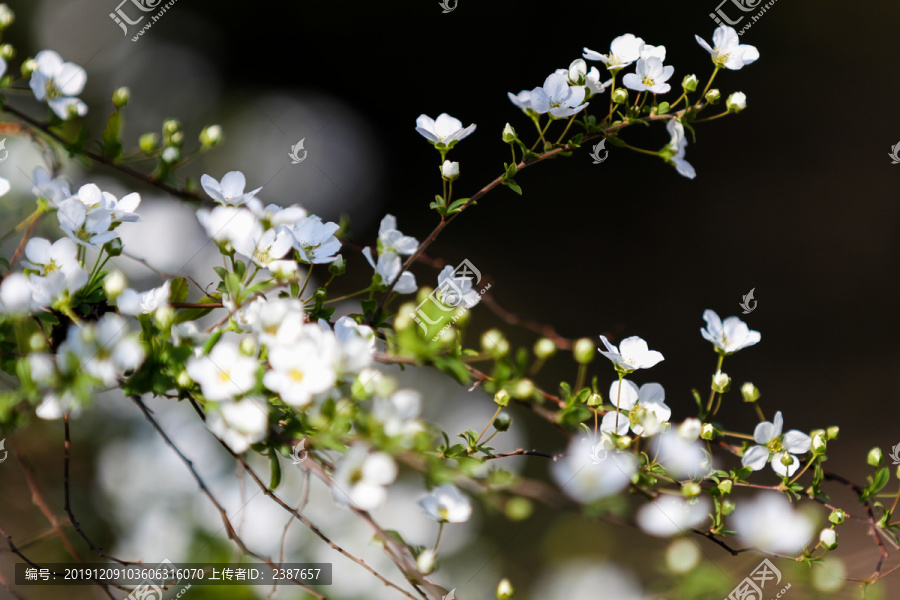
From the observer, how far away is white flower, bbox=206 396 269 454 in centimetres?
38

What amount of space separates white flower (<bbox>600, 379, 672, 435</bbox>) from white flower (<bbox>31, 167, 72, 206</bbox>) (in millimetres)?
445

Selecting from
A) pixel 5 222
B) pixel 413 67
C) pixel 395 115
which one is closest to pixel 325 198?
pixel 395 115

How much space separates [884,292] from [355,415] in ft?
8.75

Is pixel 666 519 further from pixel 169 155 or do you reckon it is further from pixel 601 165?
pixel 601 165

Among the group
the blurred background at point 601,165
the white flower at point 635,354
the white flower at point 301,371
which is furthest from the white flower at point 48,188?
the blurred background at point 601,165

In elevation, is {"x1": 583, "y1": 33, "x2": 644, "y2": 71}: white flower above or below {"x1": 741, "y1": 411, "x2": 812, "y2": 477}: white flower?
above

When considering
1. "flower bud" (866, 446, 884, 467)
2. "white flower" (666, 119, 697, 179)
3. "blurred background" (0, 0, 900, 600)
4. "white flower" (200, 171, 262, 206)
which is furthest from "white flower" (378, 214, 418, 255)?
"blurred background" (0, 0, 900, 600)

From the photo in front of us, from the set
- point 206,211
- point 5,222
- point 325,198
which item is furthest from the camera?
point 325,198

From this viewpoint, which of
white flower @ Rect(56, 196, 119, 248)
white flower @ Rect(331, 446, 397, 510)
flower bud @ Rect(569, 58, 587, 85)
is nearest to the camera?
white flower @ Rect(331, 446, 397, 510)

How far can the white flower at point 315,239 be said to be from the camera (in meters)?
0.54

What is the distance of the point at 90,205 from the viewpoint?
0.51 metres

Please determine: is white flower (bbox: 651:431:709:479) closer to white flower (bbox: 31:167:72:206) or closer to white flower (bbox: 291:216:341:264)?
white flower (bbox: 291:216:341:264)

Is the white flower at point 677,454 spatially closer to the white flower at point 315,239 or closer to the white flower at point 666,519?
the white flower at point 666,519

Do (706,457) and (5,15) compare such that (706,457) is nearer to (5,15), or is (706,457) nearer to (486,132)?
(5,15)
